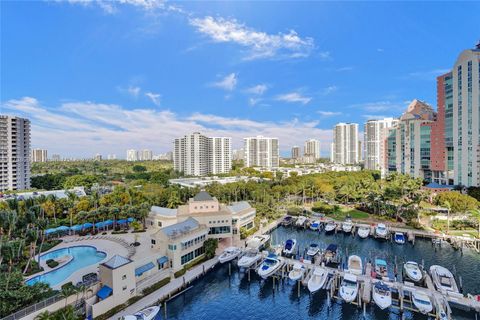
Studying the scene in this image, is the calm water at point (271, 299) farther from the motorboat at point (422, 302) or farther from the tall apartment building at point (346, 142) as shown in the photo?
the tall apartment building at point (346, 142)

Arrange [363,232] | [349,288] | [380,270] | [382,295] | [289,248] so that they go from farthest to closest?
[363,232]
[289,248]
[380,270]
[349,288]
[382,295]

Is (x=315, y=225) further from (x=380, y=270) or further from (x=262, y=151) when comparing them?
(x=262, y=151)

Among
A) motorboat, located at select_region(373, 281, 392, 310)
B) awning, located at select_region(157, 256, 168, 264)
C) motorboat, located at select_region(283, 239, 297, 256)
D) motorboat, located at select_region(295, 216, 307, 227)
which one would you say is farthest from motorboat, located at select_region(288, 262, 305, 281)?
motorboat, located at select_region(295, 216, 307, 227)

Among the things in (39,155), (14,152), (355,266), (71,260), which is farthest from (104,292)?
(39,155)

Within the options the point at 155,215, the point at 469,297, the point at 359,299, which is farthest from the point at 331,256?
the point at 155,215

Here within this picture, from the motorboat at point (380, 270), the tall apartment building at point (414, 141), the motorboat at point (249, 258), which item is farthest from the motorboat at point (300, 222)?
the tall apartment building at point (414, 141)

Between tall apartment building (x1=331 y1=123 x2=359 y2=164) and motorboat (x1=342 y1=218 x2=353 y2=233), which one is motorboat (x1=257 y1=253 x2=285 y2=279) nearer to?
motorboat (x1=342 y1=218 x2=353 y2=233)
